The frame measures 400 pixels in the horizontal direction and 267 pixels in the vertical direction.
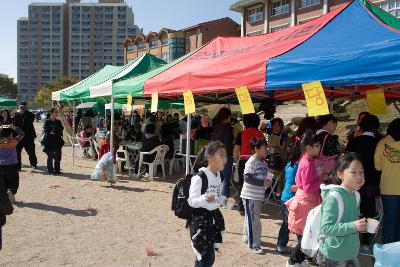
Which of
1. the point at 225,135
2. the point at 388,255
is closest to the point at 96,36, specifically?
the point at 225,135

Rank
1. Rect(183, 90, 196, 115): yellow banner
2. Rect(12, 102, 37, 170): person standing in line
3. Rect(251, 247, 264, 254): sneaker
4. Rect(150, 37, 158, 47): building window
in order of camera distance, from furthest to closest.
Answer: Rect(150, 37, 158, 47): building window, Rect(12, 102, 37, 170): person standing in line, Rect(183, 90, 196, 115): yellow banner, Rect(251, 247, 264, 254): sneaker

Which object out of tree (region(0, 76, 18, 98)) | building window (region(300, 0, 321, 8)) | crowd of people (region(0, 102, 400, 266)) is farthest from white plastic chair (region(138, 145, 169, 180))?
tree (region(0, 76, 18, 98))

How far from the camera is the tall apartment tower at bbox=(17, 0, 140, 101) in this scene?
128625 millimetres

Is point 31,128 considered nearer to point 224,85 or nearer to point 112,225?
point 112,225

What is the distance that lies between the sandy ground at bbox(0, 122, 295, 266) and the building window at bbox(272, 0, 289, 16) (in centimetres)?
3302

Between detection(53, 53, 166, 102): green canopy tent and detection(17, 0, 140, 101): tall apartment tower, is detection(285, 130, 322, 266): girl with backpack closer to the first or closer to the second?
detection(53, 53, 166, 102): green canopy tent

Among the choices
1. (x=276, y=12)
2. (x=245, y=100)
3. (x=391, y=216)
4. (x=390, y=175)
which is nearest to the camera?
(x=390, y=175)

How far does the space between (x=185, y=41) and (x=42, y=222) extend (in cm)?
5401

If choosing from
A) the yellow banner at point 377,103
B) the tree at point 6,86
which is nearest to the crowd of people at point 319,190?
the yellow banner at point 377,103

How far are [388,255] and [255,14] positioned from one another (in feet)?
137

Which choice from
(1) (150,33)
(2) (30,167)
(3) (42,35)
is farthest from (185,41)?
(3) (42,35)

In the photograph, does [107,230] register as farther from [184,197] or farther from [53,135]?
[53,135]

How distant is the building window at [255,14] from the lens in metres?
41.0

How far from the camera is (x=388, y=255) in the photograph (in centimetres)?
239
